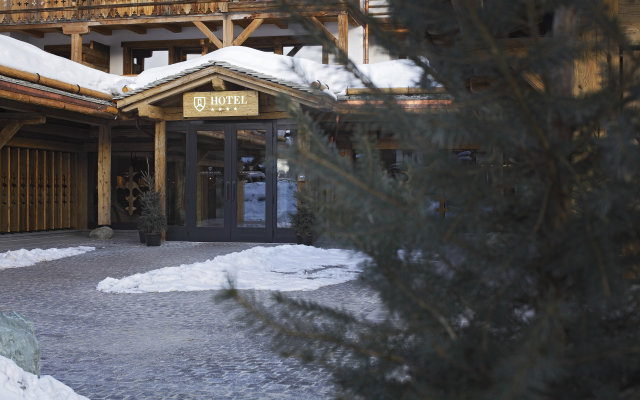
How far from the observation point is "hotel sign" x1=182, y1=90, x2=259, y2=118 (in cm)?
1273

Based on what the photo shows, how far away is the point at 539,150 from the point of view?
1.17 metres

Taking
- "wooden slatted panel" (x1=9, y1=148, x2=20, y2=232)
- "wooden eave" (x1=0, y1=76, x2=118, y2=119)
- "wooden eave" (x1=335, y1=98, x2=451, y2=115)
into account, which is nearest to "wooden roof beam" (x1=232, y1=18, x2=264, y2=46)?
"wooden eave" (x1=0, y1=76, x2=118, y2=119)

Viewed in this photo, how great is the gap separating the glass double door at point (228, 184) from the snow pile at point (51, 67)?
87.0 inches

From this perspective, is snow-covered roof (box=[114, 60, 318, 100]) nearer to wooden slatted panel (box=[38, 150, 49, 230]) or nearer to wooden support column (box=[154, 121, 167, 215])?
wooden support column (box=[154, 121, 167, 215])

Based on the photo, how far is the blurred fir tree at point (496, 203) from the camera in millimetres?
1094

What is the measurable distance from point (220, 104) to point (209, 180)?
73.4 inches

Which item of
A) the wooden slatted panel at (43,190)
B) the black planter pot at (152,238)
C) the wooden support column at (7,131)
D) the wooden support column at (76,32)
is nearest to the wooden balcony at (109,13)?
the wooden support column at (76,32)

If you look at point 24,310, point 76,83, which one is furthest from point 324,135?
point 76,83

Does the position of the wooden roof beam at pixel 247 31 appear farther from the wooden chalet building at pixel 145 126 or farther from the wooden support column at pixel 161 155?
the wooden support column at pixel 161 155

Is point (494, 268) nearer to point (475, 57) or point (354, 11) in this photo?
point (475, 57)

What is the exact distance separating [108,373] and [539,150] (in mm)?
3832

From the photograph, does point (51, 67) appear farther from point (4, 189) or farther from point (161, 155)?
point (4, 189)

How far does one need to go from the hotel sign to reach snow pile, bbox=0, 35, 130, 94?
1.83m

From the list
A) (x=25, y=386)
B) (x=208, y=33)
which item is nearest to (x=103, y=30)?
(x=208, y=33)
